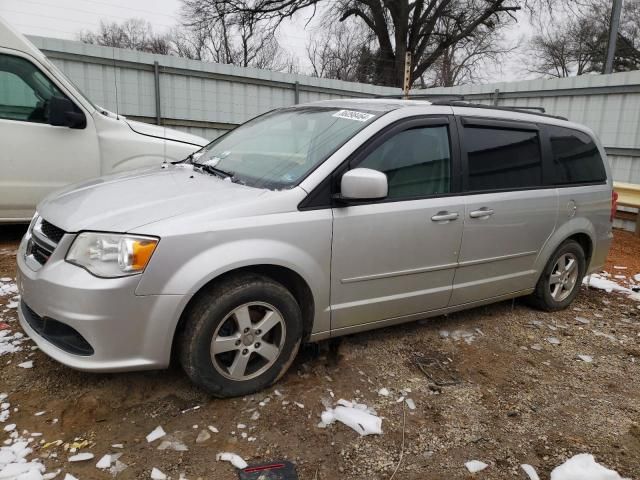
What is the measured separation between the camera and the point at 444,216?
3320mm

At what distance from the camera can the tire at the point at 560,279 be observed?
170 inches

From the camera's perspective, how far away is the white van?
4906 millimetres

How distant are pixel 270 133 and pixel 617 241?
250 inches

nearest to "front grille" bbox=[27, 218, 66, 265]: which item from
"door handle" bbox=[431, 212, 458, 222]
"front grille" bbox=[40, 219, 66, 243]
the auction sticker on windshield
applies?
"front grille" bbox=[40, 219, 66, 243]

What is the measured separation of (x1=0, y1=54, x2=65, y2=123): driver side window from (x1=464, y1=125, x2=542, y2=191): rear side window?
13.6ft

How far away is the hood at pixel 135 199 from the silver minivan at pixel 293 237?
1cm

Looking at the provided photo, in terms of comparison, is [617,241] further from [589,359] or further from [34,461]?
[34,461]

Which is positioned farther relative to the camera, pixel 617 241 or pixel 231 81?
pixel 231 81

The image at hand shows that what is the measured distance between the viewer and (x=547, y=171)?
159 inches

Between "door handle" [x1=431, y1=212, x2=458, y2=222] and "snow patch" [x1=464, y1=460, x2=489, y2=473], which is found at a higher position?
"door handle" [x1=431, y1=212, x2=458, y2=222]

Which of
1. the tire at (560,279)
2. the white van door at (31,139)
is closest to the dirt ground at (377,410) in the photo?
the tire at (560,279)

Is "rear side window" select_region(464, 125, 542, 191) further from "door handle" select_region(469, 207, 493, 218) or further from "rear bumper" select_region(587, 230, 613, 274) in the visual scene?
"rear bumper" select_region(587, 230, 613, 274)

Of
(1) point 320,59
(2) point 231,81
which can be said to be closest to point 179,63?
(2) point 231,81

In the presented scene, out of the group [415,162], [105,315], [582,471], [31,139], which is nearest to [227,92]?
[31,139]
